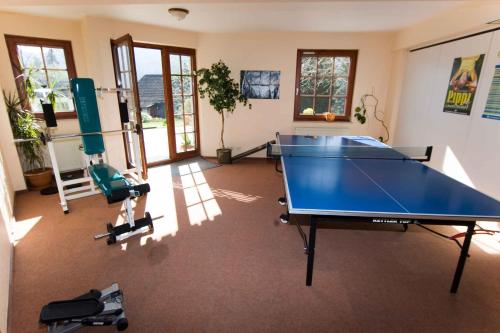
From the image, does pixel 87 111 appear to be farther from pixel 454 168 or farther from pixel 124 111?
pixel 454 168

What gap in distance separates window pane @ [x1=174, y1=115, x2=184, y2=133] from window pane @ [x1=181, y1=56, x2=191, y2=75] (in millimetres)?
875

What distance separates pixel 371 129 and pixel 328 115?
0.94 metres

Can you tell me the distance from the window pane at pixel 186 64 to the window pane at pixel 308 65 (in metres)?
2.21

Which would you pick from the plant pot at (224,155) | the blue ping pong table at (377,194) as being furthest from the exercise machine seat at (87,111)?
the blue ping pong table at (377,194)

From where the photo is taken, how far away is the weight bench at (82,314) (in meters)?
1.65

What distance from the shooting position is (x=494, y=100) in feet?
9.57

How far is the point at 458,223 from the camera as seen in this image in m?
1.71

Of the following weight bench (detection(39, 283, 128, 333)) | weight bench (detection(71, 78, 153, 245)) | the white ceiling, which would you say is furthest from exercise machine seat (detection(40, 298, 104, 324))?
the white ceiling

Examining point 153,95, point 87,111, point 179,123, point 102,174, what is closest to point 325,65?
point 179,123

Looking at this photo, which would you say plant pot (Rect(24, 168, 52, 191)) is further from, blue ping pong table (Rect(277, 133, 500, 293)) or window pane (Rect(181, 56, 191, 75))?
blue ping pong table (Rect(277, 133, 500, 293))

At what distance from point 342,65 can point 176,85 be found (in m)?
3.24

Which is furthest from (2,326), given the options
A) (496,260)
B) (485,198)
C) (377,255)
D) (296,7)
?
(296,7)

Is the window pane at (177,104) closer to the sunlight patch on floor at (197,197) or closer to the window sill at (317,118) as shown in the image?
the sunlight patch on floor at (197,197)

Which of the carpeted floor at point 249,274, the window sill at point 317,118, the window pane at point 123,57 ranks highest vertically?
the window pane at point 123,57
